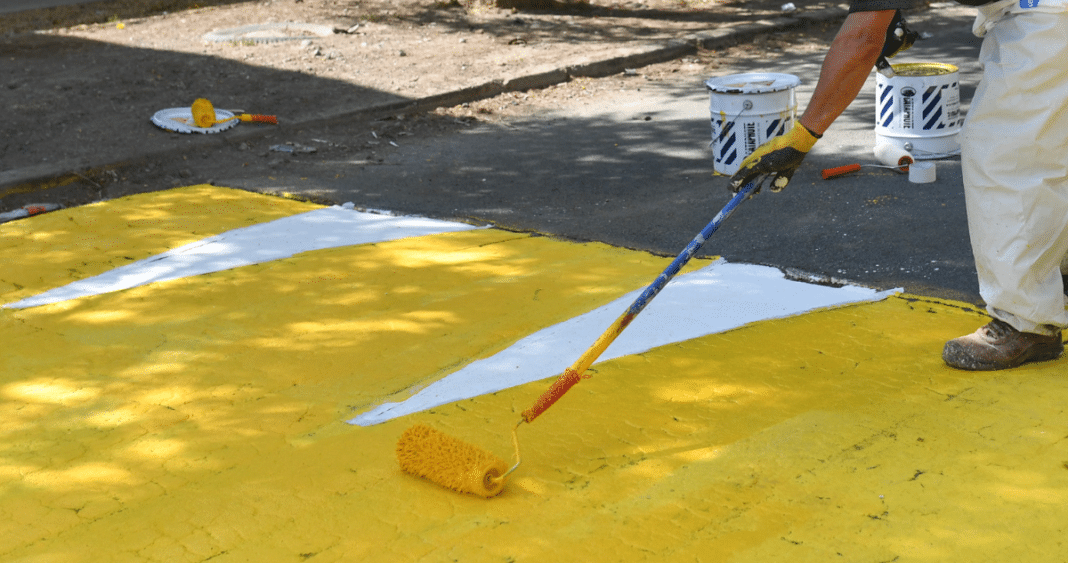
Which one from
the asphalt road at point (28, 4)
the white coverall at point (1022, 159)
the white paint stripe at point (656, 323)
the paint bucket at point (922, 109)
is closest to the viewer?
the white coverall at point (1022, 159)

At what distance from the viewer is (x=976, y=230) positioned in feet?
9.38

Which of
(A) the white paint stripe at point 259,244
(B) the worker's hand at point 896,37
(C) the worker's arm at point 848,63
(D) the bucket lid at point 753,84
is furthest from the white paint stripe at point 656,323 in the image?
(D) the bucket lid at point 753,84

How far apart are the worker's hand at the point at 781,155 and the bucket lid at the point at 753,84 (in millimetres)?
2576

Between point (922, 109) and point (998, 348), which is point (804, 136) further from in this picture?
point (922, 109)

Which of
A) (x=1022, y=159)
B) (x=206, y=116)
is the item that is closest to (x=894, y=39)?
(x=1022, y=159)

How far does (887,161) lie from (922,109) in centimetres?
34

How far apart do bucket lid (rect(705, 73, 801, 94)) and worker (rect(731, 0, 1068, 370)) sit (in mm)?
2429

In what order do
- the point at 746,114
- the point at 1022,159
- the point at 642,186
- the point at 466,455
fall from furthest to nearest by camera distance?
1. the point at 642,186
2. the point at 746,114
3. the point at 1022,159
4. the point at 466,455

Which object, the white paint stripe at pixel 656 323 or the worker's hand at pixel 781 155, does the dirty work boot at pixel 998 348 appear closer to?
the white paint stripe at pixel 656 323

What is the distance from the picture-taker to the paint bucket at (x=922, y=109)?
5176 mm

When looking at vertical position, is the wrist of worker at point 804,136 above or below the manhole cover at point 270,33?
above

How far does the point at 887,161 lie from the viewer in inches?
211

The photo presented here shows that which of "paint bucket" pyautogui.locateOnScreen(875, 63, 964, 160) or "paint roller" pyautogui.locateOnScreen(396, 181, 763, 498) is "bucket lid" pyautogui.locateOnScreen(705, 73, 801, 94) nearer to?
"paint bucket" pyautogui.locateOnScreen(875, 63, 964, 160)

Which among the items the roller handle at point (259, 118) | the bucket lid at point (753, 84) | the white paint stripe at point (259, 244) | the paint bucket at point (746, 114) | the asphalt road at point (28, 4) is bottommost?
the white paint stripe at point (259, 244)
